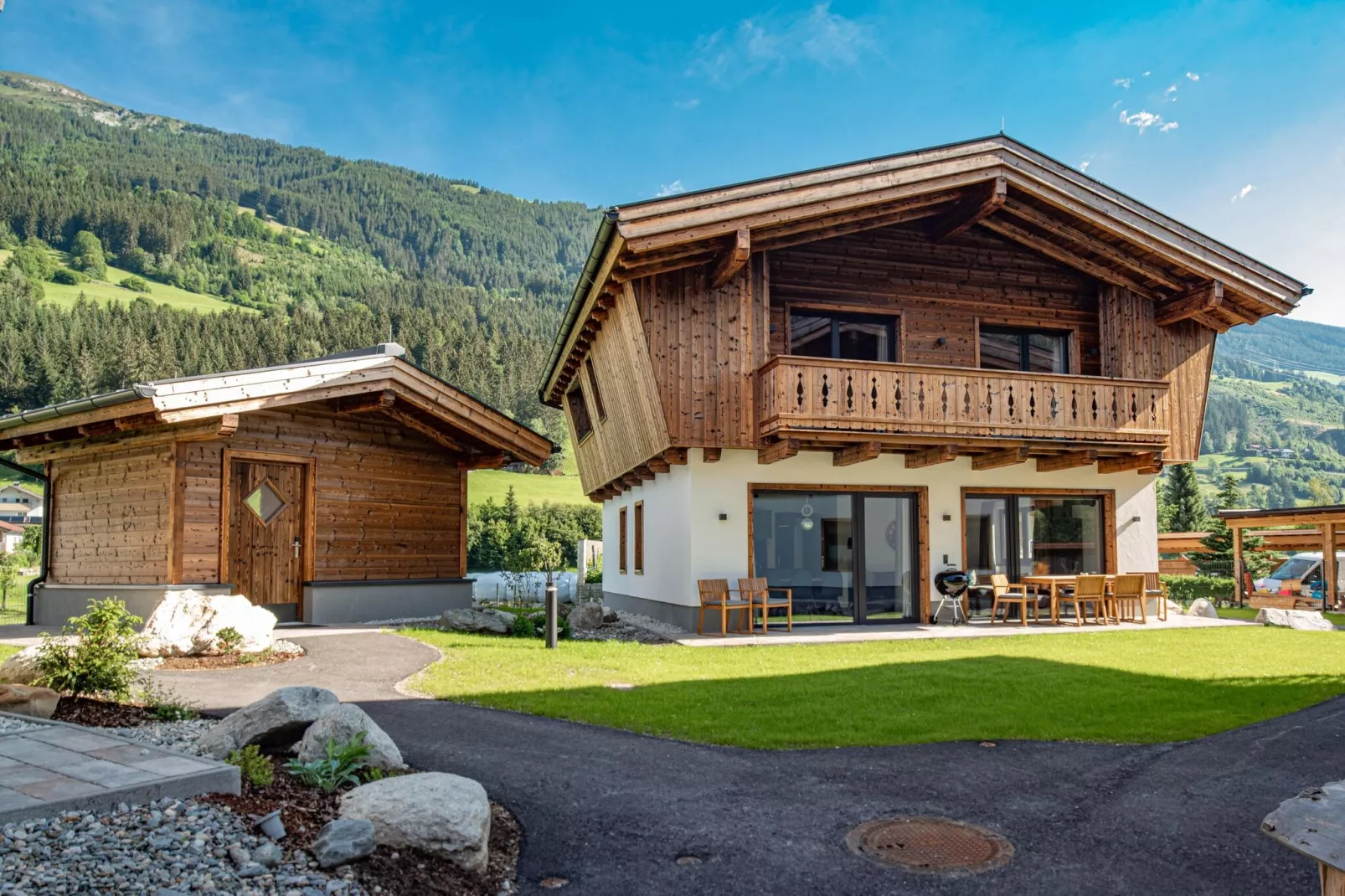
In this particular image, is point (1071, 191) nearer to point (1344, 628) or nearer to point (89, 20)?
point (1344, 628)

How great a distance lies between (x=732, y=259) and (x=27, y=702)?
416 inches

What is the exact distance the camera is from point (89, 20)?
6245 inches

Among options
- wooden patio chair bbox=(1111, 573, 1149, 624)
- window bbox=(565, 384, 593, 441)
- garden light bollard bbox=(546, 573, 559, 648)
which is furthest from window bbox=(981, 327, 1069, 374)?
garden light bollard bbox=(546, 573, 559, 648)

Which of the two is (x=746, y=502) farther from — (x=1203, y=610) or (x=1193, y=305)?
(x=1203, y=610)

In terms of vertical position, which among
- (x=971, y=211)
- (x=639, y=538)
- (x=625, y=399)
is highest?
(x=971, y=211)

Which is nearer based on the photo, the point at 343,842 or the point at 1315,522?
the point at 343,842

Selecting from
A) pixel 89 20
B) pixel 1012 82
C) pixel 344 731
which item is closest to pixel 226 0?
pixel 89 20

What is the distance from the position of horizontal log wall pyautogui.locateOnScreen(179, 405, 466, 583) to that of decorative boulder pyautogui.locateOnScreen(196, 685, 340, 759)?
842 centimetres

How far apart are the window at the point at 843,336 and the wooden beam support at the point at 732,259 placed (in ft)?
6.25

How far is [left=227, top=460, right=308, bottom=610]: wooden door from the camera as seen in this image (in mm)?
14266

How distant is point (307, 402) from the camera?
1466 cm

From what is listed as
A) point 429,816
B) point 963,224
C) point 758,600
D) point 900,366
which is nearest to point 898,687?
point 758,600

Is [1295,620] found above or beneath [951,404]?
beneath

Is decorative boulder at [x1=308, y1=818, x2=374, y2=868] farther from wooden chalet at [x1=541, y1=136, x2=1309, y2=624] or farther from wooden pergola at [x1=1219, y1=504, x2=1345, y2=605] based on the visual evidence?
wooden pergola at [x1=1219, y1=504, x2=1345, y2=605]
